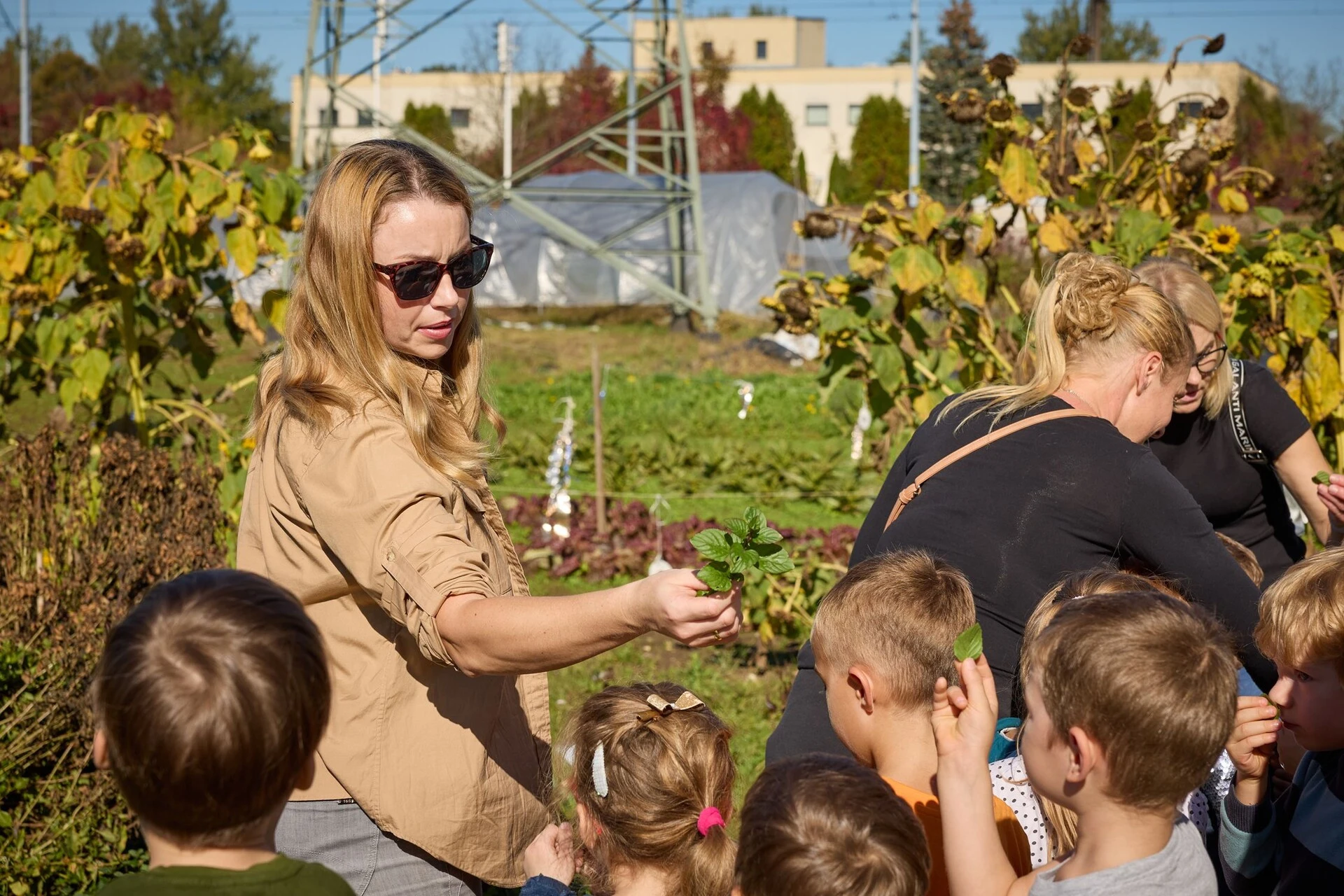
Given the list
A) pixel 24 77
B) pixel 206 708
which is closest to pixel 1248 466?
pixel 206 708

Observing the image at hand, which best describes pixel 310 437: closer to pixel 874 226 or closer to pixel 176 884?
pixel 176 884

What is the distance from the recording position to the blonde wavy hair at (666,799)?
188cm

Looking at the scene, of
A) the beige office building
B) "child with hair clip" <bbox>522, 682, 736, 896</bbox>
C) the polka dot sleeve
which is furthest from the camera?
the beige office building

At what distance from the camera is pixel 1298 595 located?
2.07m

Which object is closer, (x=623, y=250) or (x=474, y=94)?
(x=623, y=250)

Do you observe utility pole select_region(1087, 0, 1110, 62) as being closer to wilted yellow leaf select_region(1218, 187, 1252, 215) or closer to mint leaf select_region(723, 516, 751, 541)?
wilted yellow leaf select_region(1218, 187, 1252, 215)

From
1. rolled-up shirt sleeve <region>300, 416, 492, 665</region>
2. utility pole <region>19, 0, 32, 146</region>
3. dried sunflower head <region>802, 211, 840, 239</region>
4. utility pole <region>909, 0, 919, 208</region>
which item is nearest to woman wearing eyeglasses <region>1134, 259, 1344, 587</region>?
dried sunflower head <region>802, 211, 840, 239</region>

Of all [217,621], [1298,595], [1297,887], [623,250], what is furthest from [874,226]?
[623,250]

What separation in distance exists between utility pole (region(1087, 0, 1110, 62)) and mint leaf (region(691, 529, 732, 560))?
136ft

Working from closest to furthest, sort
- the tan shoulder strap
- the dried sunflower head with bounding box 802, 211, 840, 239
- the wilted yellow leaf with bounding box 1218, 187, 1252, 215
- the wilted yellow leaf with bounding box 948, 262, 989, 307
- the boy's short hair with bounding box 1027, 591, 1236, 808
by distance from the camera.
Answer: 1. the boy's short hair with bounding box 1027, 591, 1236, 808
2. the tan shoulder strap
3. the wilted yellow leaf with bounding box 948, 262, 989, 307
4. the dried sunflower head with bounding box 802, 211, 840, 239
5. the wilted yellow leaf with bounding box 1218, 187, 1252, 215

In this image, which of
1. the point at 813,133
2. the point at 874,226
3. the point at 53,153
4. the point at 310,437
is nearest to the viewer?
the point at 310,437

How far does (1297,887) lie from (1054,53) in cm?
5331

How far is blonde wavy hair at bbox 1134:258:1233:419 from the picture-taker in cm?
315

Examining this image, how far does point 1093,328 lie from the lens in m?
2.50
